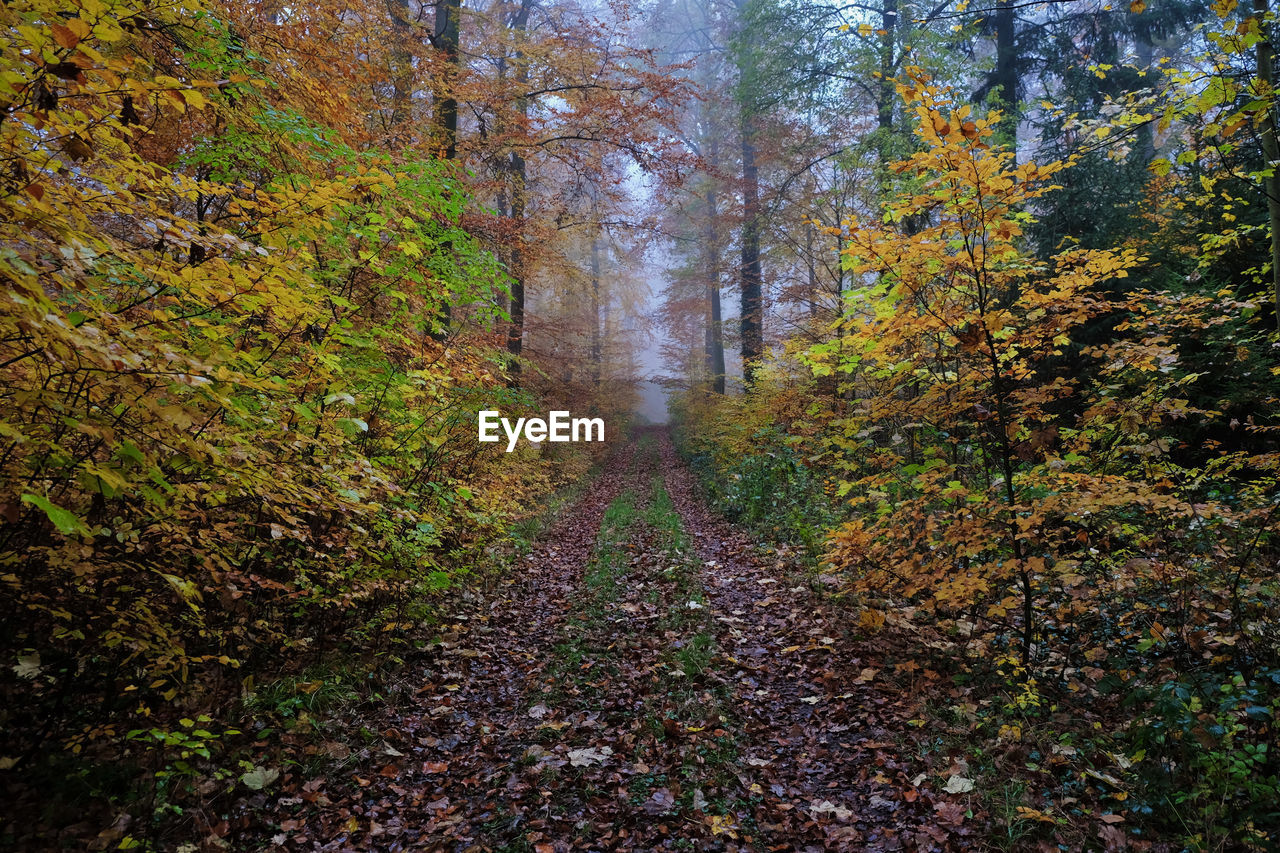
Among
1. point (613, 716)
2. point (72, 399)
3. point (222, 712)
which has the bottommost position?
point (613, 716)

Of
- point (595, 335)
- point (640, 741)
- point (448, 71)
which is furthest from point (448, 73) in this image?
point (595, 335)

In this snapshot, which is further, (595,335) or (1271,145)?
(595,335)

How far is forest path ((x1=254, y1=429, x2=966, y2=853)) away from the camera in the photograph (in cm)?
327

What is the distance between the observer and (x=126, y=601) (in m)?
3.33

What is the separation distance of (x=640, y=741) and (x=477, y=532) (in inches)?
166

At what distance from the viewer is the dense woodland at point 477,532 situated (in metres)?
2.80

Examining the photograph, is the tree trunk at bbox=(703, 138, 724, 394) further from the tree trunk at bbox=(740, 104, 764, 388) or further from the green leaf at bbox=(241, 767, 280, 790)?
the green leaf at bbox=(241, 767, 280, 790)

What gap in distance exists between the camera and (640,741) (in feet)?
13.5

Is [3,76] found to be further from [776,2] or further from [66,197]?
[776,2]

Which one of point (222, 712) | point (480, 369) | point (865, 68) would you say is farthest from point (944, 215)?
point (865, 68)

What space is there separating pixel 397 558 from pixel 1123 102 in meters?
7.63

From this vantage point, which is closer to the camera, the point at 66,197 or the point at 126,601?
the point at 66,197

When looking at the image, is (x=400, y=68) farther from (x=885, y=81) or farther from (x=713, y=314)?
(x=713, y=314)

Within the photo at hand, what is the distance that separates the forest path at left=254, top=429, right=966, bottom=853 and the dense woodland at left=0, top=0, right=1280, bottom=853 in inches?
1.3
